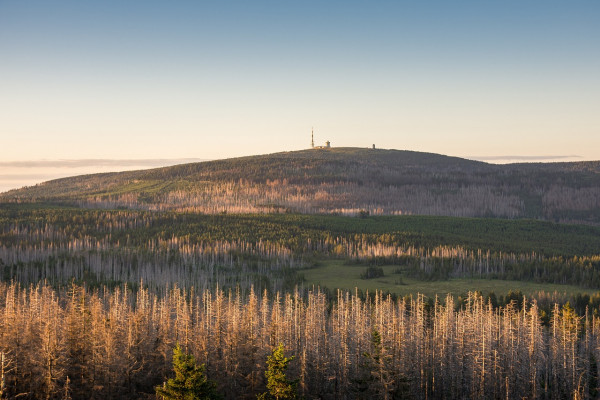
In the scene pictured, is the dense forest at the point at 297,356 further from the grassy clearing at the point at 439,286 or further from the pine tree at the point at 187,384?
the grassy clearing at the point at 439,286

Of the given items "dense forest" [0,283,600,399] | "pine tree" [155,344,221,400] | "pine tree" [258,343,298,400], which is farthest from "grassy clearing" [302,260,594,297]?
"pine tree" [155,344,221,400]

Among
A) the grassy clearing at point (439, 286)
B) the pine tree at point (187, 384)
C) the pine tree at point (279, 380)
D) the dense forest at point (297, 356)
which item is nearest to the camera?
the pine tree at point (187, 384)

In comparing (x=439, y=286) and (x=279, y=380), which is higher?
(x=279, y=380)

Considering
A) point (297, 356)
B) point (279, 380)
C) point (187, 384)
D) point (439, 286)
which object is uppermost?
point (187, 384)

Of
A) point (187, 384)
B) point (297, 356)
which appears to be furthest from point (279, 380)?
point (297, 356)

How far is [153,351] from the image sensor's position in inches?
3182

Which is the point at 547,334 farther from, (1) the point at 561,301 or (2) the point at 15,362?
(2) the point at 15,362

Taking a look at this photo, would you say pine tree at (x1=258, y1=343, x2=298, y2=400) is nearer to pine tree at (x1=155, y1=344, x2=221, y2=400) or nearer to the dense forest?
the dense forest

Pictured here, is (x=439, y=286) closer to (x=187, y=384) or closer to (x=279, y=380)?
(x=279, y=380)

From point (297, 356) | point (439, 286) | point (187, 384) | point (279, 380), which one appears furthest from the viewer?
point (439, 286)

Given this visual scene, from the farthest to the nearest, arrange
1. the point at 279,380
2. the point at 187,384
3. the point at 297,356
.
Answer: the point at 297,356, the point at 279,380, the point at 187,384

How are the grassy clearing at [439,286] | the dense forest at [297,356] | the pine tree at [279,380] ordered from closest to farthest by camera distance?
the pine tree at [279,380] → the dense forest at [297,356] → the grassy clearing at [439,286]

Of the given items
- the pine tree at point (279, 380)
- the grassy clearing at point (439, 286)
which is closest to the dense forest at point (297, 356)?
the pine tree at point (279, 380)

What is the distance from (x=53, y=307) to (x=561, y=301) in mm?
109429
